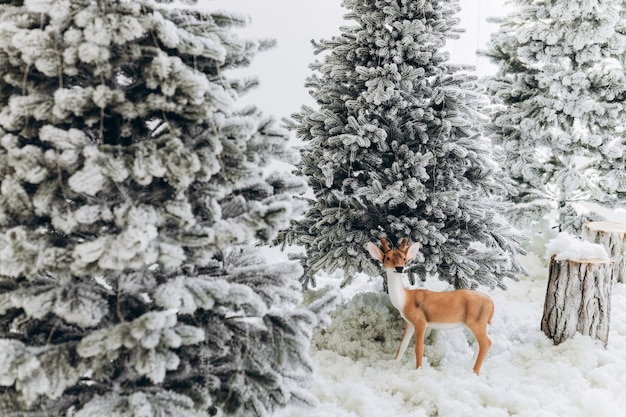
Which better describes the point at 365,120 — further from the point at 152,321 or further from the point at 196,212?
the point at 152,321

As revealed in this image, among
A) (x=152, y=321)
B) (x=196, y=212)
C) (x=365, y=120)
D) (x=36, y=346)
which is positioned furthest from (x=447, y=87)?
(x=36, y=346)

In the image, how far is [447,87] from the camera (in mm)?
3312

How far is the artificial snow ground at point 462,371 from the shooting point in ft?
9.06

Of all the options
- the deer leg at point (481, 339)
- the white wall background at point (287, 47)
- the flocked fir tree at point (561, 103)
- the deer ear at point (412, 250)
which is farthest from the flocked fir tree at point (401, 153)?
the white wall background at point (287, 47)

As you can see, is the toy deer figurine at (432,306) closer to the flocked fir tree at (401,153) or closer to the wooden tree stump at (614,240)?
the flocked fir tree at (401,153)

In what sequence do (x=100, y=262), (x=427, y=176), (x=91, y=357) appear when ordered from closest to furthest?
(x=100, y=262) → (x=91, y=357) → (x=427, y=176)

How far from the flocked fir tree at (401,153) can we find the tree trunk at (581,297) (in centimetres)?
29

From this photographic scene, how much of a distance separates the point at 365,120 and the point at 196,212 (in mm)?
1449

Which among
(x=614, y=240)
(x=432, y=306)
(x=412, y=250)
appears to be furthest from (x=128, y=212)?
(x=614, y=240)

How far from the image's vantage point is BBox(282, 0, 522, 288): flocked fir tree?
324cm

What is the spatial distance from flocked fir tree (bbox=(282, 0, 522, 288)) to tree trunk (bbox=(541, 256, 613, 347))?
0.96 ft

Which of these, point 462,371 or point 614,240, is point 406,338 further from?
point 614,240

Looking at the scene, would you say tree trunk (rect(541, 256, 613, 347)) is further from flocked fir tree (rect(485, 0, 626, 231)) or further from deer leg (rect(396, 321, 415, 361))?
flocked fir tree (rect(485, 0, 626, 231))

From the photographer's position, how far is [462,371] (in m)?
3.13
